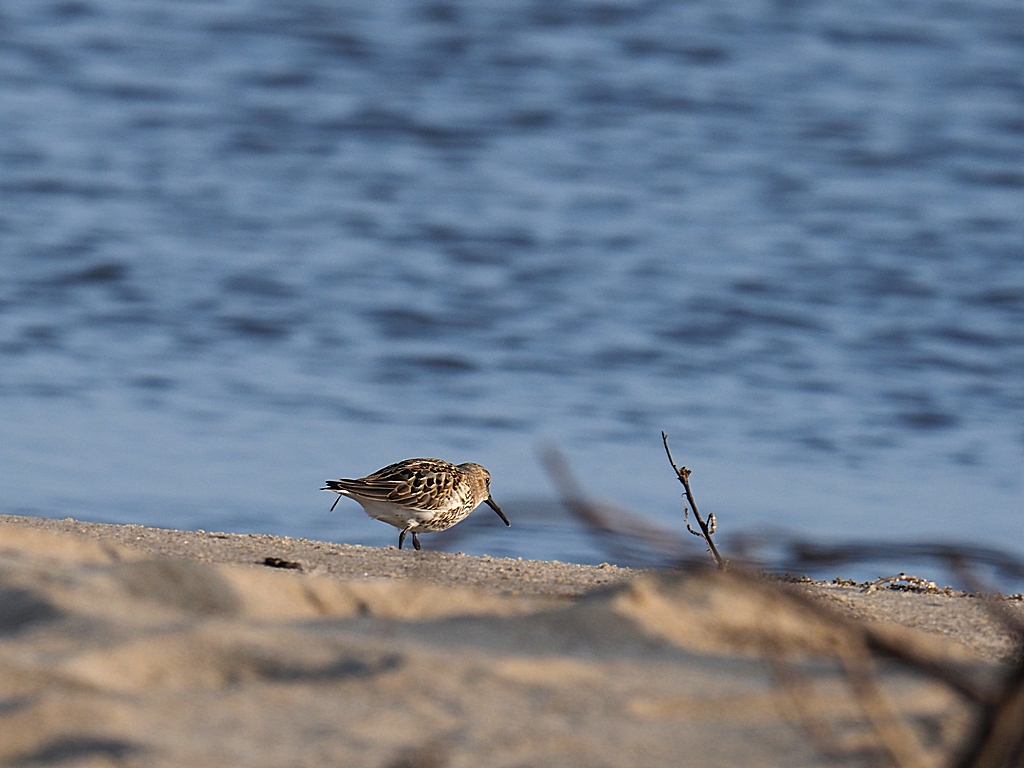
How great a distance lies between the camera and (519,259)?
12.3 m

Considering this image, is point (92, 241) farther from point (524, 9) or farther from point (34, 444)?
point (524, 9)

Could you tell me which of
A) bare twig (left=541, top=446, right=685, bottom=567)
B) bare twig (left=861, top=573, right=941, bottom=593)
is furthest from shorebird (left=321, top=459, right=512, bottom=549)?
bare twig (left=541, top=446, right=685, bottom=567)

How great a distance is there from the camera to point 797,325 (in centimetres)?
1085

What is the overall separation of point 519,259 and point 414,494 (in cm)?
607

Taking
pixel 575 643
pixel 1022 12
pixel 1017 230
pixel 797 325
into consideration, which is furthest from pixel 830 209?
pixel 575 643

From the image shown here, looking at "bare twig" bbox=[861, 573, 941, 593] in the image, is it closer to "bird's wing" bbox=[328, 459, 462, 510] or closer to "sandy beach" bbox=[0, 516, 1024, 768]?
"sandy beach" bbox=[0, 516, 1024, 768]

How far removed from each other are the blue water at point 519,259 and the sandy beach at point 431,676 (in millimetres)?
439

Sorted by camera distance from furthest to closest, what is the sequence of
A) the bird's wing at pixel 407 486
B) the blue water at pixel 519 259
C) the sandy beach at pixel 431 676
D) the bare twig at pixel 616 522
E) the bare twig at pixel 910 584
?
the blue water at pixel 519 259
the bird's wing at pixel 407 486
the bare twig at pixel 910 584
the sandy beach at pixel 431 676
the bare twig at pixel 616 522

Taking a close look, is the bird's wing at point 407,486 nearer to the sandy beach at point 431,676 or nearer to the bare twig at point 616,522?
the sandy beach at point 431,676

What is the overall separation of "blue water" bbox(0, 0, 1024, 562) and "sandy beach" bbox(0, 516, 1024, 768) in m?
0.44

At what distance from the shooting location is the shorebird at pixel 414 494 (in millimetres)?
6430

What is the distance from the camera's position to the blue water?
796cm

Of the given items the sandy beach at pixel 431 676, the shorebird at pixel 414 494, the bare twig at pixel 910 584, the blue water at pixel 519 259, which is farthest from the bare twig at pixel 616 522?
the shorebird at pixel 414 494

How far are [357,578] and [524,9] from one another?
17.1 metres
